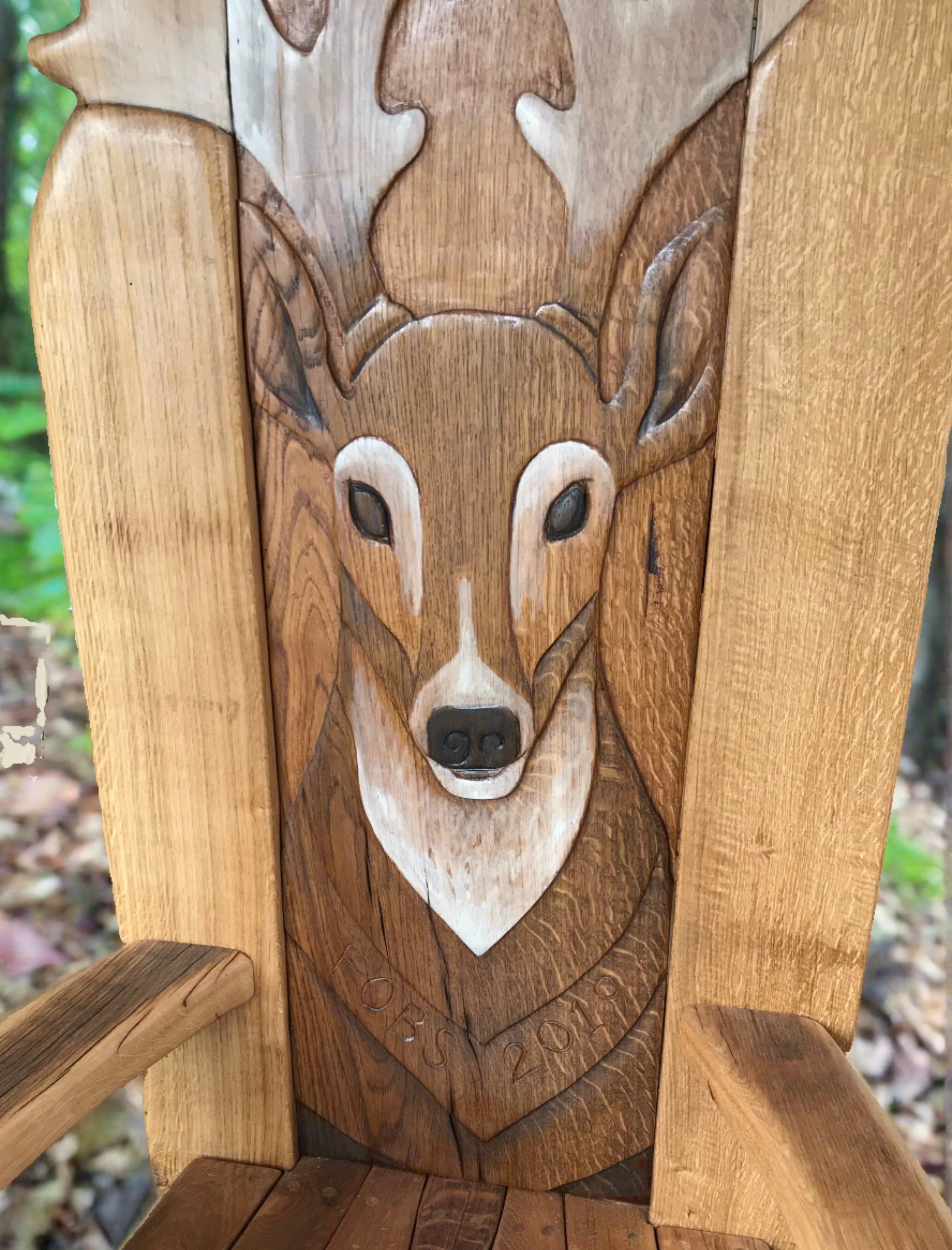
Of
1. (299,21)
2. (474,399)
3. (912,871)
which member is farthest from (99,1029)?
(912,871)

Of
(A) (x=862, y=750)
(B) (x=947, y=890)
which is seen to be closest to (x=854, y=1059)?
(B) (x=947, y=890)

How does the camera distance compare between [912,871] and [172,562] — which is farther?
[912,871]

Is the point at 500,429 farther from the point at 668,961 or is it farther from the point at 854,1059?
the point at 854,1059

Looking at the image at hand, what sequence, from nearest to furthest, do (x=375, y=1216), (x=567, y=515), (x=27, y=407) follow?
(x=567, y=515) < (x=375, y=1216) < (x=27, y=407)

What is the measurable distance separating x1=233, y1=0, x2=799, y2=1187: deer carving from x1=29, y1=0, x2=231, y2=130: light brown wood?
0.09ft

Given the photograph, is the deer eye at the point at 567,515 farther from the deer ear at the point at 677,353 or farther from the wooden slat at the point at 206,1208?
the wooden slat at the point at 206,1208

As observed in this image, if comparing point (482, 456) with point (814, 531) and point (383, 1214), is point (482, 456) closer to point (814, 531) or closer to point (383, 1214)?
point (814, 531)

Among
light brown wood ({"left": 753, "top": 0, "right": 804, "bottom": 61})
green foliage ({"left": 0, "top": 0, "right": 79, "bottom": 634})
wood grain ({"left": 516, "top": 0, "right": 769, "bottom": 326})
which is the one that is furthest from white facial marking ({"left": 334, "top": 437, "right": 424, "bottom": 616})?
green foliage ({"left": 0, "top": 0, "right": 79, "bottom": 634})

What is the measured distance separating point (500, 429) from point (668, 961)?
1.60 ft

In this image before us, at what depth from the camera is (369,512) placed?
2.42ft

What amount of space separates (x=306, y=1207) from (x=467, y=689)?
0.52 metres

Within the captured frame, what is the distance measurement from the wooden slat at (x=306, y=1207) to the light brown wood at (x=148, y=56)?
93 centimetres

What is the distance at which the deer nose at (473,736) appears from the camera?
0.74m

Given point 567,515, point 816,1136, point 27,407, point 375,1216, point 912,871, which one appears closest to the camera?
point 816,1136
